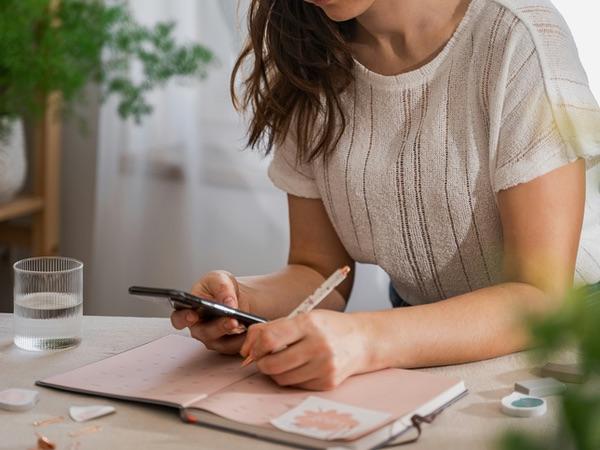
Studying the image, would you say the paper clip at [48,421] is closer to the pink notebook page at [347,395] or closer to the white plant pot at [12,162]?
the pink notebook page at [347,395]

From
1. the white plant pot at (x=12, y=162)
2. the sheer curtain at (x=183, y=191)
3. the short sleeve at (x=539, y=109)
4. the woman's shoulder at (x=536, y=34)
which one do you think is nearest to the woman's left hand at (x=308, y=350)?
the short sleeve at (x=539, y=109)

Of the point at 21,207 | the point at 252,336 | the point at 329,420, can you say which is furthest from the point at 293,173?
the point at 21,207

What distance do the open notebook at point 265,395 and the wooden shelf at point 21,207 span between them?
1.63 m

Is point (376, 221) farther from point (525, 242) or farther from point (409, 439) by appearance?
point (409, 439)

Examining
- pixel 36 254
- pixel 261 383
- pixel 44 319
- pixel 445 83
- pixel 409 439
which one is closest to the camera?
pixel 409 439

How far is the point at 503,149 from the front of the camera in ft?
3.95

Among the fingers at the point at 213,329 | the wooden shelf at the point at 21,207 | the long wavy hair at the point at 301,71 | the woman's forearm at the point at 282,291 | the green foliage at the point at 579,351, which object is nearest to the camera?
the green foliage at the point at 579,351

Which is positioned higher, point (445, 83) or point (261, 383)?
point (445, 83)

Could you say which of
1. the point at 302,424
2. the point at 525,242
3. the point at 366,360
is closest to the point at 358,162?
the point at 525,242

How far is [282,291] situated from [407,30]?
42 centimetres

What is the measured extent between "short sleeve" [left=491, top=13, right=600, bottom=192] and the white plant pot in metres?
1.64

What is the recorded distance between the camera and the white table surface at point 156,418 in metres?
0.84

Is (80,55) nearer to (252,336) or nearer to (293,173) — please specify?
(293,173)

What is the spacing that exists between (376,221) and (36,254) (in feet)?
5.63
